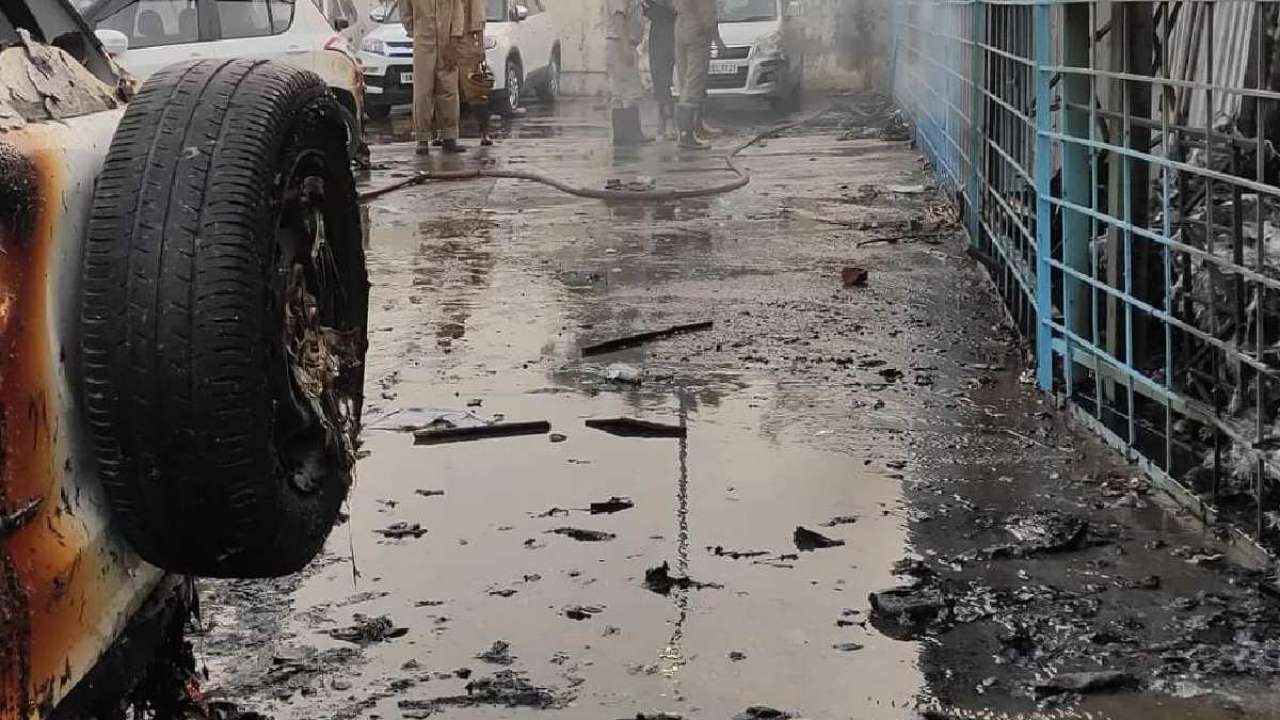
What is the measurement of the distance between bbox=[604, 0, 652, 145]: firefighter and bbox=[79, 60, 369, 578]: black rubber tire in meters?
13.8

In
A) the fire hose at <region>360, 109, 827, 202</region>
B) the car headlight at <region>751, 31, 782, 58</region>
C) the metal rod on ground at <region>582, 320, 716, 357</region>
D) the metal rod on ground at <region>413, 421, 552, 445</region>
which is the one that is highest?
the car headlight at <region>751, 31, 782, 58</region>

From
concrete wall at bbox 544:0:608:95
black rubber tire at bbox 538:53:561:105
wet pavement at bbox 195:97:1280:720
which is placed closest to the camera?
wet pavement at bbox 195:97:1280:720

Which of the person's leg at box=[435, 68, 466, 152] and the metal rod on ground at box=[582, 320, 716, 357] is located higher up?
the person's leg at box=[435, 68, 466, 152]

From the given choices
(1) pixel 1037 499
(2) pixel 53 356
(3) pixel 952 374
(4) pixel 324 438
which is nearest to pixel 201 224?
(2) pixel 53 356

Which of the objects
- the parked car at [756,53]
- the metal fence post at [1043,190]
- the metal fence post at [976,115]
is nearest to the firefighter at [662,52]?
the parked car at [756,53]

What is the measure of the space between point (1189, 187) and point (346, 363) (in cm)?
327

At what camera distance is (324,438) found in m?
2.95

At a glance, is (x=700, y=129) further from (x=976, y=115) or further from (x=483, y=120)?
(x=976, y=115)

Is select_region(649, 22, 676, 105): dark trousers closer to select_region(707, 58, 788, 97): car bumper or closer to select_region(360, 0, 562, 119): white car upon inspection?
select_region(707, 58, 788, 97): car bumper

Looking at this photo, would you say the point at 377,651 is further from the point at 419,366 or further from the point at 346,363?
the point at 419,366

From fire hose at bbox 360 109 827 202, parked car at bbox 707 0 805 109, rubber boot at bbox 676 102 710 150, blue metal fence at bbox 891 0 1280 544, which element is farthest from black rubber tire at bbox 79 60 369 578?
parked car at bbox 707 0 805 109

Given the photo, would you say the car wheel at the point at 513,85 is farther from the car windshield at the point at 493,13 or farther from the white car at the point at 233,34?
the white car at the point at 233,34

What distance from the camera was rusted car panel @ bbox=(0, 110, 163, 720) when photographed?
2119 millimetres

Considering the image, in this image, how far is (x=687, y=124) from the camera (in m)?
16.2
